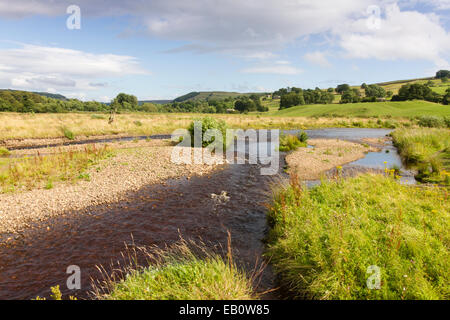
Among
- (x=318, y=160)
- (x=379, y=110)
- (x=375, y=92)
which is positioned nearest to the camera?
(x=318, y=160)

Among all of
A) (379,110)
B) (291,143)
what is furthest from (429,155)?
(379,110)

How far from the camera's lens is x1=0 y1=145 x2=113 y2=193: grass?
Answer: 14547 mm

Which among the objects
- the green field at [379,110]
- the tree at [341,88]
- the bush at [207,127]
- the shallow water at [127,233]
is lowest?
the shallow water at [127,233]

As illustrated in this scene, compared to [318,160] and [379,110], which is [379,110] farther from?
[318,160]

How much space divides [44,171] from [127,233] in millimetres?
11166

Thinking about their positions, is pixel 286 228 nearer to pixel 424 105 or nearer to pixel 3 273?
pixel 3 273

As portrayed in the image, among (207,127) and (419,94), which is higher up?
(419,94)

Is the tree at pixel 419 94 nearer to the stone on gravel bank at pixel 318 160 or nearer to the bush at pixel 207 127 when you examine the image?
the stone on gravel bank at pixel 318 160

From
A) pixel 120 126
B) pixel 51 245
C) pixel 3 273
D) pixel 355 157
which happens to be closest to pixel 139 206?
pixel 51 245

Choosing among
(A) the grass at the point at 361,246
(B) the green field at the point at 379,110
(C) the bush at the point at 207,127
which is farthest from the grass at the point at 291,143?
(B) the green field at the point at 379,110

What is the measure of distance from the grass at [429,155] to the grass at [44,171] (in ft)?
75.3

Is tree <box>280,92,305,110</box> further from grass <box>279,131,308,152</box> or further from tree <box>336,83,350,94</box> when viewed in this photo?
grass <box>279,131,308,152</box>

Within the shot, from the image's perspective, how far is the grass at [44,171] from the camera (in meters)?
14.5

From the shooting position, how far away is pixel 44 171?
16.5m
